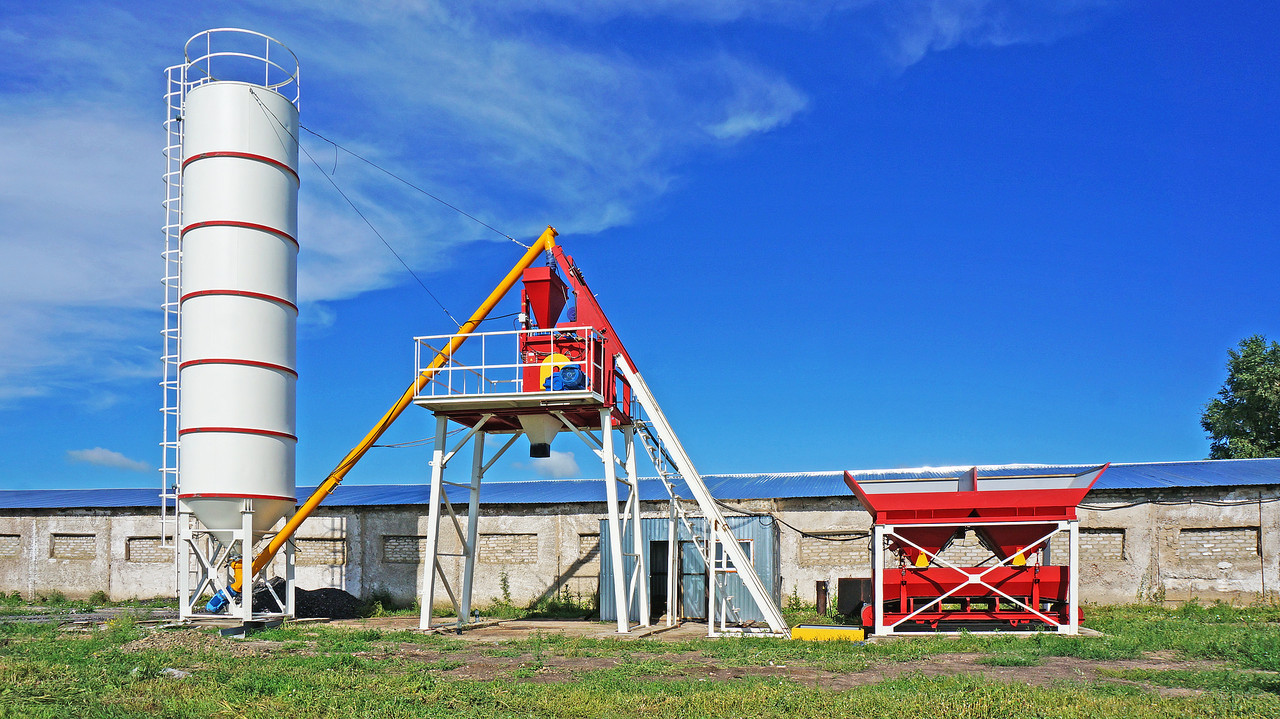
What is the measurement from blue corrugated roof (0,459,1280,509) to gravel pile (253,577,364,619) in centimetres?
359

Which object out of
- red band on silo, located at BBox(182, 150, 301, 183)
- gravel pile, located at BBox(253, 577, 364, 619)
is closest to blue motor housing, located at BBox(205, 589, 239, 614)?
gravel pile, located at BBox(253, 577, 364, 619)

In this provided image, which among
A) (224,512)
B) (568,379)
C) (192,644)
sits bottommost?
(192,644)

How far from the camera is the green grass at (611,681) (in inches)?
428

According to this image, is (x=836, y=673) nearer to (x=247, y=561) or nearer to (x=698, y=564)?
(x=698, y=564)

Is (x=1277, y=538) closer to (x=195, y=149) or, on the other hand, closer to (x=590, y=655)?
(x=590, y=655)

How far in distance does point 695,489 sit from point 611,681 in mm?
8120

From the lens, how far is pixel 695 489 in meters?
20.7

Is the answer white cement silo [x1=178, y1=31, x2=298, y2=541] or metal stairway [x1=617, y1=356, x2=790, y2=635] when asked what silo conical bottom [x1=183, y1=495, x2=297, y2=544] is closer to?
white cement silo [x1=178, y1=31, x2=298, y2=541]

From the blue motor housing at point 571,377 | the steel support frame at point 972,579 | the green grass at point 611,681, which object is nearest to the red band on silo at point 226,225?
the blue motor housing at point 571,377

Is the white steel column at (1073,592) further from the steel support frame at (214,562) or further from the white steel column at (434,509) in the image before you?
the steel support frame at (214,562)

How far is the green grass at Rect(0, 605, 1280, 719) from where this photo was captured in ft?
35.7

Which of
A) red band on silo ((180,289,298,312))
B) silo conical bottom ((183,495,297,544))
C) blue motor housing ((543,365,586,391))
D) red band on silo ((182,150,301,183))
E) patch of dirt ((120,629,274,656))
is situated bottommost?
patch of dirt ((120,629,274,656))

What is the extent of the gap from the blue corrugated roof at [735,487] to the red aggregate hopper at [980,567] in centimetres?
612

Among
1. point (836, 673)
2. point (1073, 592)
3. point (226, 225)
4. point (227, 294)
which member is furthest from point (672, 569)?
point (226, 225)
